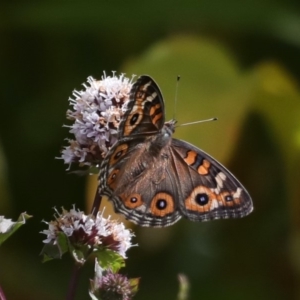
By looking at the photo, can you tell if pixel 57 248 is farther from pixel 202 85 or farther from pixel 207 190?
pixel 202 85

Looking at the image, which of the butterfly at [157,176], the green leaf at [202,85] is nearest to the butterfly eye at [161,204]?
the butterfly at [157,176]

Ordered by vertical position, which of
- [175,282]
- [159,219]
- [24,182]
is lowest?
[175,282]

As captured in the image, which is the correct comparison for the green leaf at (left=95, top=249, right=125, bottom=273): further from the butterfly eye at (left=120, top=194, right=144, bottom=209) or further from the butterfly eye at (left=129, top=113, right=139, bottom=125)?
the butterfly eye at (left=129, top=113, right=139, bottom=125)

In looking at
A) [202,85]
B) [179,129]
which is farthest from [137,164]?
[202,85]

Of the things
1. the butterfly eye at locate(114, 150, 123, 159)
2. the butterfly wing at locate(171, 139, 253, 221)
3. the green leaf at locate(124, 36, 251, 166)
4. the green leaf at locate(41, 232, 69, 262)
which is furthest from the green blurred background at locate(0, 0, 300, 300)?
the green leaf at locate(41, 232, 69, 262)

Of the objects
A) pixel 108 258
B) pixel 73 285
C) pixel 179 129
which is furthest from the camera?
pixel 179 129

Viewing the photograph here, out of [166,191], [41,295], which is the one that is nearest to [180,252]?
[41,295]

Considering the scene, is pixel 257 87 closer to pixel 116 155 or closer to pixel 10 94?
pixel 10 94
